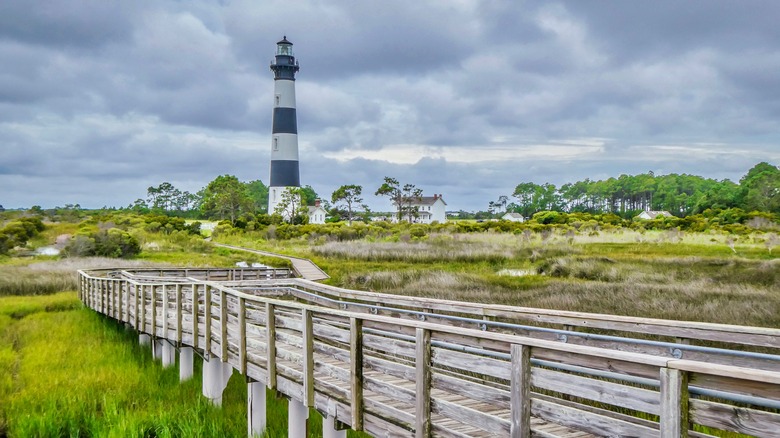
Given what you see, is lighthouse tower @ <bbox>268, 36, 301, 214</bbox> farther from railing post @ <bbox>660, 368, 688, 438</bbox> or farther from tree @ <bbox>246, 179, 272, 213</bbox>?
tree @ <bbox>246, 179, 272, 213</bbox>

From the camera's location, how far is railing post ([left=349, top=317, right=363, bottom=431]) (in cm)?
673

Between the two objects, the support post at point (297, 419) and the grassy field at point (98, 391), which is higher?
the support post at point (297, 419)

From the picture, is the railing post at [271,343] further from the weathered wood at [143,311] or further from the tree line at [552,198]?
the tree line at [552,198]

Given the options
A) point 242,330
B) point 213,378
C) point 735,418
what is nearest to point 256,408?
point 242,330

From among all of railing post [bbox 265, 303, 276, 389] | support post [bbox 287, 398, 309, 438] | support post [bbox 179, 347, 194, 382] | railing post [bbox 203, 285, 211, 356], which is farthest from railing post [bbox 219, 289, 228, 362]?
support post [bbox 179, 347, 194, 382]

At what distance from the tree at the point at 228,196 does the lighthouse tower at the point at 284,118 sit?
22.5 meters

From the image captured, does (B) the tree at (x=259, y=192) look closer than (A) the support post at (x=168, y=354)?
No

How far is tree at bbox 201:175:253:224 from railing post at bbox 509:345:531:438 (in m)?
83.4

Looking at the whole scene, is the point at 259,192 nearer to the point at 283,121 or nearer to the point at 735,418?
the point at 283,121

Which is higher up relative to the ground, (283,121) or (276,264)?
(283,121)

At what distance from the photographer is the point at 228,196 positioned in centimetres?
8844

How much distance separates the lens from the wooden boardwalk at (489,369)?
3891 millimetres

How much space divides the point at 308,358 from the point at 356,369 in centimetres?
108

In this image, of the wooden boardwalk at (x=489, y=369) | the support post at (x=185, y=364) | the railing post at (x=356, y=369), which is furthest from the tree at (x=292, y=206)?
the railing post at (x=356, y=369)
